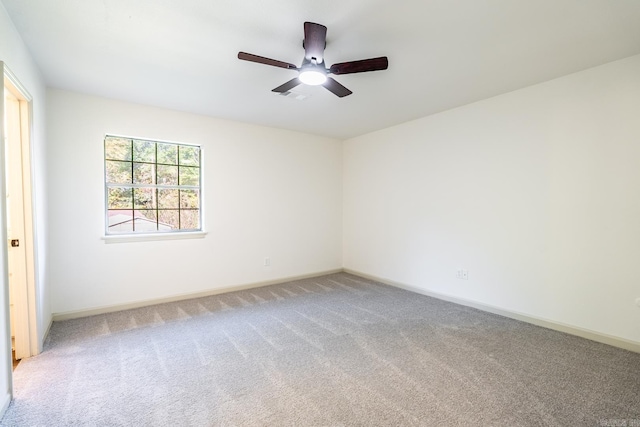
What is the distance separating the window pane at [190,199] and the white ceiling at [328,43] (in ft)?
4.29

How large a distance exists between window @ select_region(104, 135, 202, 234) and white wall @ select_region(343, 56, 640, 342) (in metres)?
3.14

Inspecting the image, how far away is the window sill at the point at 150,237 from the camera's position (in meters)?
3.62

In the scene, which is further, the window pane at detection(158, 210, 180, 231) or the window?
the window pane at detection(158, 210, 180, 231)

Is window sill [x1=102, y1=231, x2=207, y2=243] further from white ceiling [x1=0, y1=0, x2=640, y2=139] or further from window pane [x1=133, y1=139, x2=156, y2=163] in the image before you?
white ceiling [x1=0, y1=0, x2=640, y2=139]

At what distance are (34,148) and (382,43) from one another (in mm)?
3212

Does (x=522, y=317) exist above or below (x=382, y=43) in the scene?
below

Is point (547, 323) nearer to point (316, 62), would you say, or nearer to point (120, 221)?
point (316, 62)

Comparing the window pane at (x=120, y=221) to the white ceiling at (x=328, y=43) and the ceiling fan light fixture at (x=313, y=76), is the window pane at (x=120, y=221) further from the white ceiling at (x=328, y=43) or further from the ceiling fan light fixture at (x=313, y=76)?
the ceiling fan light fixture at (x=313, y=76)

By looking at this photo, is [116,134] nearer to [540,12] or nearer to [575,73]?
[540,12]

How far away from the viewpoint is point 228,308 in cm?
376

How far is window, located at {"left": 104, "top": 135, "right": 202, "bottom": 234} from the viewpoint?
3.71 meters

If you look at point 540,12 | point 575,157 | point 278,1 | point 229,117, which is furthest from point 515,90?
point 229,117

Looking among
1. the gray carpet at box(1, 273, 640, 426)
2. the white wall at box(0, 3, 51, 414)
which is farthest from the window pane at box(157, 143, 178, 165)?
the gray carpet at box(1, 273, 640, 426)

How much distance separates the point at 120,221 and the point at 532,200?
197 inches
